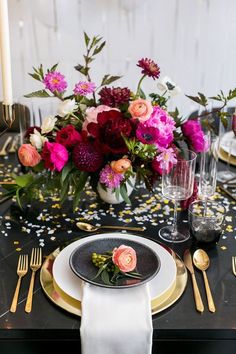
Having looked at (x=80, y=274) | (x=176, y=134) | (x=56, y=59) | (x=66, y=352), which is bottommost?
(x=66, y=352)

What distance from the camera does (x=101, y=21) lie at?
265 cm

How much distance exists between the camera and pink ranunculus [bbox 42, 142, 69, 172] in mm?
1062

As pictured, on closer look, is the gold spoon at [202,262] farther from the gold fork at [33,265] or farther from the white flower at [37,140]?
the white flower at [37,140]

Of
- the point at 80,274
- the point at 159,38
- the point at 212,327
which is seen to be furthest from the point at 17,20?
the point at 212,327

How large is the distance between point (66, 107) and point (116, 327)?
1.87 ft

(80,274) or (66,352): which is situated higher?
(80,274)

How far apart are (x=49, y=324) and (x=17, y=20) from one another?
2.21 meters

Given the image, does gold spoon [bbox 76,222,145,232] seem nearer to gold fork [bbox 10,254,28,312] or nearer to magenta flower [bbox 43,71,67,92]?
gold fork [bbox 10,254,28,312]

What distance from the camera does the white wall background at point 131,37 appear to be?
8.57ft

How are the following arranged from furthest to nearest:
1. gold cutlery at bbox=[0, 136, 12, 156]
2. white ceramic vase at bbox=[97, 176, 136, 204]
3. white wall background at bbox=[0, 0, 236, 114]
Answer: white wall background at bbox=[0, 0, 236, 114], gold cutlery at bbox=[0, 136, 12, 156], white ceramic vase at bbox=[97, 176, 136, 204]

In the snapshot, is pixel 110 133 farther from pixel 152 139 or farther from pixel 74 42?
pixel 74 42

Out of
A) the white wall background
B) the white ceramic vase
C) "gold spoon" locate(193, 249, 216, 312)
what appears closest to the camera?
"gold spoon" locate(193, 249, 216, 312)

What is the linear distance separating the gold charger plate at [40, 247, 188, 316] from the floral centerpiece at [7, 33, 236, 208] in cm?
23

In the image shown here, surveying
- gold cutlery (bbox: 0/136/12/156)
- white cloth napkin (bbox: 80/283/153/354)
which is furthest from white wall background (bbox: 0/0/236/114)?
white cloth napkin (bbox: 80/283/153/354)
